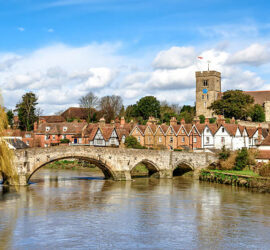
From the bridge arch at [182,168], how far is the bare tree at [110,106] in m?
35.1

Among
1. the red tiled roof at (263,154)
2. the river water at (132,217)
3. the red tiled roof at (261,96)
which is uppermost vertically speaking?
the red tiled roof at (261,96)

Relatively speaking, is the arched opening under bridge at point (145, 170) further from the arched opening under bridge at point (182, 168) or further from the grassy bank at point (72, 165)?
the grassy bank at point (72, 165)

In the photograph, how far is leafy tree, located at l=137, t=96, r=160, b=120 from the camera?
84.8 meters

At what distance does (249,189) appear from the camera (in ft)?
126

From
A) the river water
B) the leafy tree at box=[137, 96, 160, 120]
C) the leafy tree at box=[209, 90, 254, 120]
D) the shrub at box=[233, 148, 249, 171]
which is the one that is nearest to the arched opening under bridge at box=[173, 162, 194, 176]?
the shrub at box=[233, 148, 249, 171]

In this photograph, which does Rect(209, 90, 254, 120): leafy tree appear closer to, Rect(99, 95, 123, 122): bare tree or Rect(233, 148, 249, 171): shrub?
Rect(99, 95, 123, 122): bare tree

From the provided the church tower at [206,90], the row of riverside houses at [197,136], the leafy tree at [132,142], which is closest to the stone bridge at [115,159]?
the leafy tree at [132,142]

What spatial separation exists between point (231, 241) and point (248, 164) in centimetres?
2560

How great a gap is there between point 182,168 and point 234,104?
96.1 ft

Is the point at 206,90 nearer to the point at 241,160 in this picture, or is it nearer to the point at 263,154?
the point at 263,154

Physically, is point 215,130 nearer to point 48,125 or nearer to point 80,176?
point 80,176

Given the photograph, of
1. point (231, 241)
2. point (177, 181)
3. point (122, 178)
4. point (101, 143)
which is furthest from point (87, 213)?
point (101, 143)

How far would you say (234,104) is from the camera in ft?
249

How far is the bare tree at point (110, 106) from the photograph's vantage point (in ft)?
279
